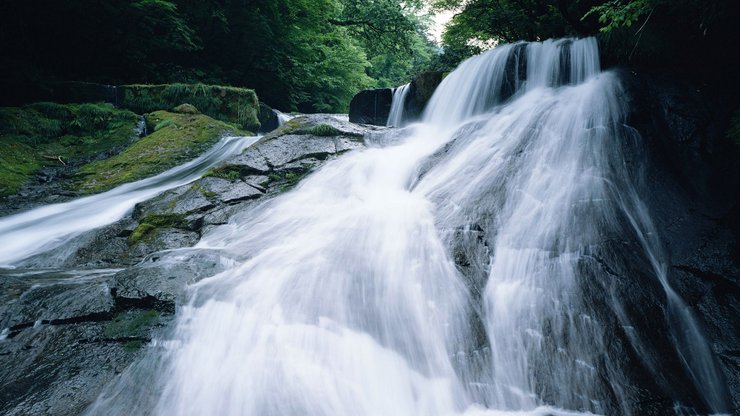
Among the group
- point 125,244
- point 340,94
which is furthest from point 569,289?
point 340,94

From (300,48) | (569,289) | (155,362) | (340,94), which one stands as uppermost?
(300,48)

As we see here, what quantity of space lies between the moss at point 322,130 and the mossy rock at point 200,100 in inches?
160

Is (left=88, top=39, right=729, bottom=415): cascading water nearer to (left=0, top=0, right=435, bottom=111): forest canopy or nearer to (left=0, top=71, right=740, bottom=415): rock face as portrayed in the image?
(left=0, top=71, right=740, bottom=415): rock face

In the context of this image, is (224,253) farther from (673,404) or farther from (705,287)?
(705,287)

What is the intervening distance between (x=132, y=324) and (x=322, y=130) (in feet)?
14.8

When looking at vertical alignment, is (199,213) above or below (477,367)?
above

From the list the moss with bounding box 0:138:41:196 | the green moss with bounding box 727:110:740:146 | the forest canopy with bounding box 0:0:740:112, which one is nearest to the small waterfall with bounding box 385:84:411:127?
the forest canopy with bounding box 0:0:740:112

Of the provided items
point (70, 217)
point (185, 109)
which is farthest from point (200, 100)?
point (70, 217)

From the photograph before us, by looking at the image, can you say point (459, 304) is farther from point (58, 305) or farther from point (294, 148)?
point (294, 148)

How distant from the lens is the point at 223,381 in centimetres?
224

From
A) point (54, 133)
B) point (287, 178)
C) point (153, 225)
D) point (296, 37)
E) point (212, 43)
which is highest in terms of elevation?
point (296, 37)

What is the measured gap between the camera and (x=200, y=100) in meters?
9.13

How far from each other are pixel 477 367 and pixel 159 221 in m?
4.13

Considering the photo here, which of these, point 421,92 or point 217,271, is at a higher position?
point 421,92
